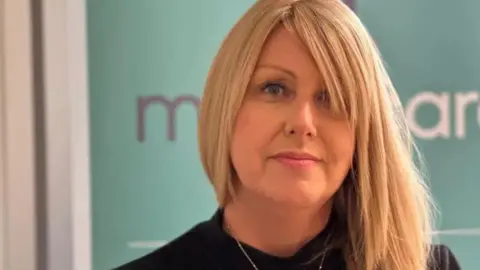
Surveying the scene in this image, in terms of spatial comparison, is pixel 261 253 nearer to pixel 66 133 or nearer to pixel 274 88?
pixel 274 88

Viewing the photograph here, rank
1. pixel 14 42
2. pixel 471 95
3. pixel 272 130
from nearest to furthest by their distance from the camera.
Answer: pixel 272 130
pixel 14 42
pixel 471 95

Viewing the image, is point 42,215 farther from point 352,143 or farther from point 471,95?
point 471,95

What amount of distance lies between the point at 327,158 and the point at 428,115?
0.39 meters

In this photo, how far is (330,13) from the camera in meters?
0.78

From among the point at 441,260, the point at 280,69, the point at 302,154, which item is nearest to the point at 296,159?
the point at 302,154

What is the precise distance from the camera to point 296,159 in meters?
0.75

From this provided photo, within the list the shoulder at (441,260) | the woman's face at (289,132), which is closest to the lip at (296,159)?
the woman's face at (289,132)

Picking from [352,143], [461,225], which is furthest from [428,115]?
[352,143]

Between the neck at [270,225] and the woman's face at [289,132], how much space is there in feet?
0.17

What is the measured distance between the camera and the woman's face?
757 millimetres

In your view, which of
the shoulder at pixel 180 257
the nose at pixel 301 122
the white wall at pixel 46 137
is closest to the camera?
the nose at pixel 301 122

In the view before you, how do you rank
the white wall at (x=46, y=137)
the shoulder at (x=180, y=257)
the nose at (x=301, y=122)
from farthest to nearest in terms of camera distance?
the white wall at (x=46, y=137)
the shoulder at (x=180, y=257)
the nose at (x=301, y=122)

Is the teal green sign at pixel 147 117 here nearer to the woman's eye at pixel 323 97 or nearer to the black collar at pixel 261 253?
the black collar at pixel 261 253

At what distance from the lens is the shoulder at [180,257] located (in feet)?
2.82
